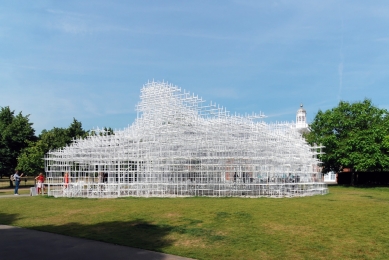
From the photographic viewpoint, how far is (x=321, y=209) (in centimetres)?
1483

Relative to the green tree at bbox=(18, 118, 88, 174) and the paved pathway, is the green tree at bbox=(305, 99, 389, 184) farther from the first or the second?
the paved pathway

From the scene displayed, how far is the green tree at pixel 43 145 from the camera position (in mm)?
31656

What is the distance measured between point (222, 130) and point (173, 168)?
144 inches

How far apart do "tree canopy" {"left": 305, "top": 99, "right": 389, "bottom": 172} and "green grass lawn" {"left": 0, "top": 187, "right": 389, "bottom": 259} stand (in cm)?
1532

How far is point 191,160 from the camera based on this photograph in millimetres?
20531

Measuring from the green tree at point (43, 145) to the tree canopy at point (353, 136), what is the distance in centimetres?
2209

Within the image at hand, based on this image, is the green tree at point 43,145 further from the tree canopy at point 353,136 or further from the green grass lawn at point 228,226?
the tree canopy at point 353,136

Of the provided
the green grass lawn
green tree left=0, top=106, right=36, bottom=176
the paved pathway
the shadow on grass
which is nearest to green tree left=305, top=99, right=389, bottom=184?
the green grass lawn

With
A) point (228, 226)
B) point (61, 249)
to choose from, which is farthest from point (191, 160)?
point (61, 249)

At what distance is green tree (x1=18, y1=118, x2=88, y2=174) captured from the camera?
3166 centimetres

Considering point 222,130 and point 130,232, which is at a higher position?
point 222,130

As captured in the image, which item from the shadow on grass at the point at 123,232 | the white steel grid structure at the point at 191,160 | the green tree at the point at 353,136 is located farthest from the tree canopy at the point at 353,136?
the shadow on grass at the point at 123,232

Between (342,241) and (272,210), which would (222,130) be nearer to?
(272,210)

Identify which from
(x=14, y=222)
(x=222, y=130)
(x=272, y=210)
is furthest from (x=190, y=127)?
(x=14, y=222)
